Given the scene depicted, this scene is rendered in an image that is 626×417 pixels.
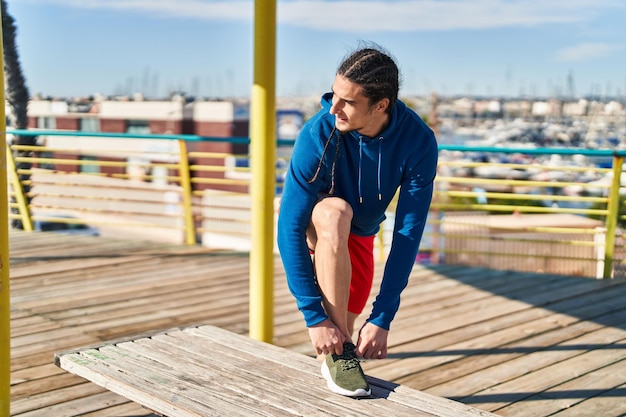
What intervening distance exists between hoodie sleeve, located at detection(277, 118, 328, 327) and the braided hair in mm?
221

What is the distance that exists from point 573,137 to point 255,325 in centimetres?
11826

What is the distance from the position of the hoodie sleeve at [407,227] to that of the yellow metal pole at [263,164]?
132cm

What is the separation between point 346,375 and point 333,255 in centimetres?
39

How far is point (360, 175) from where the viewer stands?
2.64m

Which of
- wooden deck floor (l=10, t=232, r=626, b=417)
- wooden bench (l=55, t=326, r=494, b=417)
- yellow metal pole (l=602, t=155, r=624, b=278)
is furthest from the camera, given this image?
yellow metal pole (l=602, t=155, r=624, b=278)

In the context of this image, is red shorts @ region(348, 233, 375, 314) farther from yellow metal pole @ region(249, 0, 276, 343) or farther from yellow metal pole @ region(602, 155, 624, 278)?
yellow metal pole @ region(602, 155, 624, 278)

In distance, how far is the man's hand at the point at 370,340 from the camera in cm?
257

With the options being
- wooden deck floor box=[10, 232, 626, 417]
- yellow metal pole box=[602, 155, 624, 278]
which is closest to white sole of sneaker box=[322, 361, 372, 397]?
wooden deck floor box=[10, 232, 626, 417]

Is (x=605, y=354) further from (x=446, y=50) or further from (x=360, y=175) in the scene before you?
(x=446, y=50)

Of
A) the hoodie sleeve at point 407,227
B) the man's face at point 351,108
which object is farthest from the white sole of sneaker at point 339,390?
the man's face at point 351,108

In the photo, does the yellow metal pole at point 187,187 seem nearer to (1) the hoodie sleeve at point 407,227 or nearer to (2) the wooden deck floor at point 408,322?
(2) the wooden deck floor at point 408,322

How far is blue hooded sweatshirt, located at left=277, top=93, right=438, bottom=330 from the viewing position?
8.47 feet

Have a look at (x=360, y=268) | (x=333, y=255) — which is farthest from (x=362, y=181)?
(x=360, y=268)

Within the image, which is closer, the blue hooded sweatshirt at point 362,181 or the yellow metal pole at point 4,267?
the blue hooded sweatshirt at point 362,181
